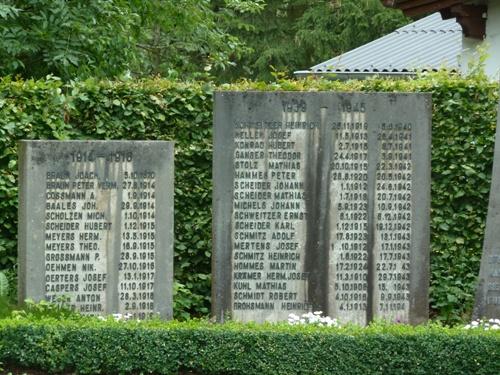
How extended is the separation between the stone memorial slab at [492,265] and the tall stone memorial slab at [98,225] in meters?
2.77

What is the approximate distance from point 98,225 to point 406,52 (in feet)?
48.5

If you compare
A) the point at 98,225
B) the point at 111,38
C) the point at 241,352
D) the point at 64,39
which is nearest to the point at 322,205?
the point at 98,225

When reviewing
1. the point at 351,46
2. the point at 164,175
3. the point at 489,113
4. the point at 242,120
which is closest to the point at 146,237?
the point at 164,175

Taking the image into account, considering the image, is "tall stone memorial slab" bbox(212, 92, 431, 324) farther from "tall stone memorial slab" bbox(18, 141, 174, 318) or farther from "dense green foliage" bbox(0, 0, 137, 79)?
"dense green foliage" bbox(0, 0, 137, 79)

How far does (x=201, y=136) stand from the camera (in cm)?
1253

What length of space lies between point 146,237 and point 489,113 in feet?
12.2

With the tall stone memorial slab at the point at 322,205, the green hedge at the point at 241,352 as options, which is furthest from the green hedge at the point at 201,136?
the green hedge at the point at 241,352

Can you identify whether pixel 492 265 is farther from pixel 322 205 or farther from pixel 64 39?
pixel 64 39

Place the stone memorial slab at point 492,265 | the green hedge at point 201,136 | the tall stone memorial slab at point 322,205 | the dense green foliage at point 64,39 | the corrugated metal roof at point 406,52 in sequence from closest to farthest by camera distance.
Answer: the stone memorial slab at point 492,265
the tall stone memorial slab at point 322,205
the green hedge at point 201,136
the dense green foliage at point 64,39
the corrugated metal roof at point 406,52

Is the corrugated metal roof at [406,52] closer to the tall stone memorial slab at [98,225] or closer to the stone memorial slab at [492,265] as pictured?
the stone memorial slab at [492,265]

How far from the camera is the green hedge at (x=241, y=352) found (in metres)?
8.88

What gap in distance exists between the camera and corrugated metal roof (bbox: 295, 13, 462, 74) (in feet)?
75.6

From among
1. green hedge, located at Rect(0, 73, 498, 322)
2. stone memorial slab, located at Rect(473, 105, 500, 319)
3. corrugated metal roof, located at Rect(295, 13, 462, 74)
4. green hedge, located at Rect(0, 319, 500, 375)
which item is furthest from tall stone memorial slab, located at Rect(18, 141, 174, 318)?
corrugated metal roof, located at Rect(295, 13, 462, 74)

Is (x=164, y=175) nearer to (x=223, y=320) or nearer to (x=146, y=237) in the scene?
(x=146, y=237)
